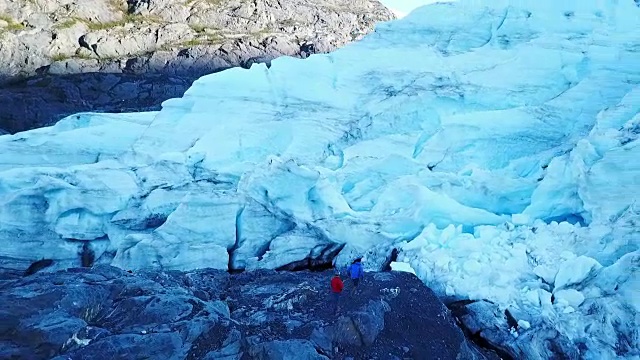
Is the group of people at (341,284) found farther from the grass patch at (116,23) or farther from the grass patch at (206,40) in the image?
the grass patch at (116,23)

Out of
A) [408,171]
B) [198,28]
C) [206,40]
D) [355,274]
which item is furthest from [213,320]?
[198,28]

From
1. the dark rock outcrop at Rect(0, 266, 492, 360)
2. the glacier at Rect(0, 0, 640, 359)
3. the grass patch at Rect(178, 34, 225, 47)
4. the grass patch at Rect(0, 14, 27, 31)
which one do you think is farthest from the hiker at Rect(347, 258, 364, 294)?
the grass patch at Rect(0, 14, 27, 31)

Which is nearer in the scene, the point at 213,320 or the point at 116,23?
the point at 213,320

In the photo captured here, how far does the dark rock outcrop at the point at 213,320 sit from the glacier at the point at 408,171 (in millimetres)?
1340

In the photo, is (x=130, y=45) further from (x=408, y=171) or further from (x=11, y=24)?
(x=408, y=171)

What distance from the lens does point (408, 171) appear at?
11.0 m

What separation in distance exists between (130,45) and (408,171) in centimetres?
2793

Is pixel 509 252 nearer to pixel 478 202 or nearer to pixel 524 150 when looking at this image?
pixel 478 202

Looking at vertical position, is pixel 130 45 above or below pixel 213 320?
below

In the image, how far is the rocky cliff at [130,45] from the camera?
29094mm

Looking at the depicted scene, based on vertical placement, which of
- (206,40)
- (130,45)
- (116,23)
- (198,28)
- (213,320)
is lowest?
(206,40)

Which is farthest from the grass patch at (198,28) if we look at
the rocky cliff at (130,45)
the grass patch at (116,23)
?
the grass patch at (116,23)

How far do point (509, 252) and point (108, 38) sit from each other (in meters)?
31.8

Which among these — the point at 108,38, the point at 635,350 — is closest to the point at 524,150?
the point at 635,350
